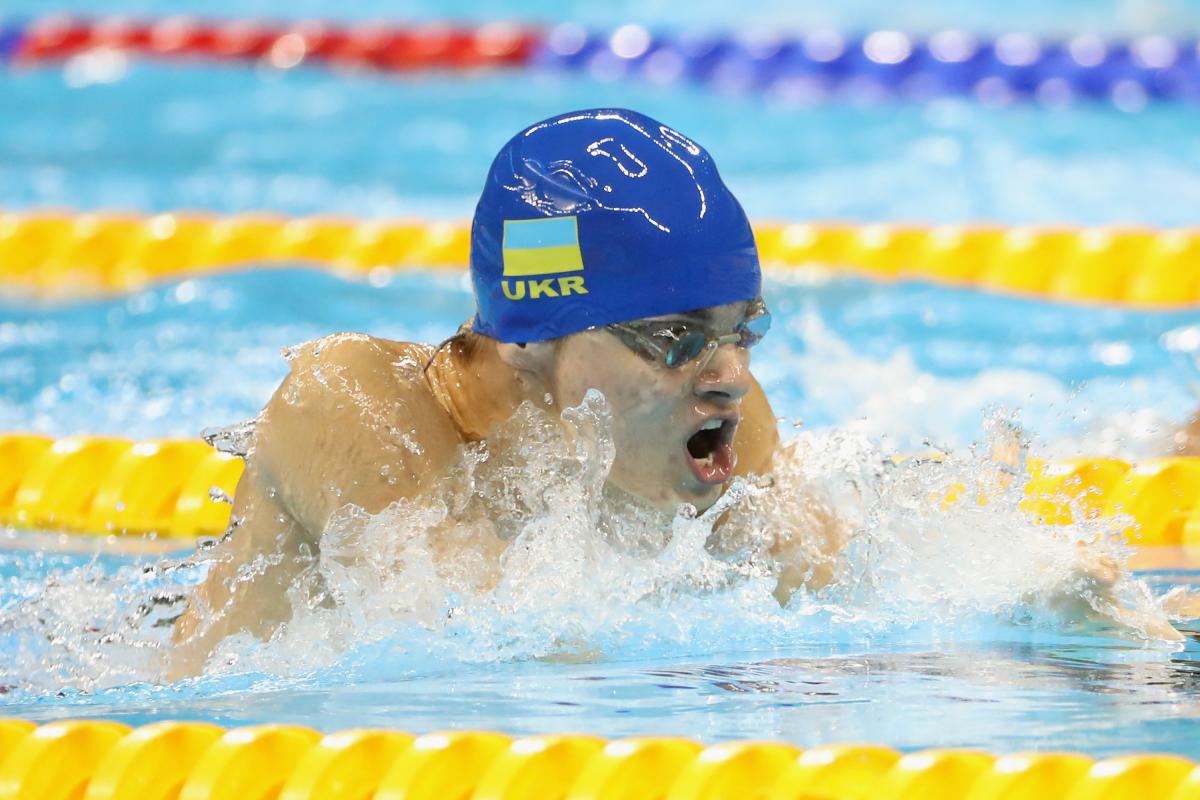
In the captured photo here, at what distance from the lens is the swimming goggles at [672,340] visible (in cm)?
225

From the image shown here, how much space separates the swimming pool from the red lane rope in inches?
6.8

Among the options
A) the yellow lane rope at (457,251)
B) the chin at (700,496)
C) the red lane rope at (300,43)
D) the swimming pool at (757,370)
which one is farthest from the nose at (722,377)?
the red lane rope at (300,43)

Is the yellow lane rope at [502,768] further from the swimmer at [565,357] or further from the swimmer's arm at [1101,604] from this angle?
the swimmer's arm at [1101,604]

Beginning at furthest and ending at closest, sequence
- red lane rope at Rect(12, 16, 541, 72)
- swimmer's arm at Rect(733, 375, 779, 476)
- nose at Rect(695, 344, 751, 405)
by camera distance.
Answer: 1. red lane rope at Rect(12, 16, 541, 72)
2. swimmer's arm at Rect(733, 375, 779, 476)
3. nose at Rect(695, 344, 751, 405)

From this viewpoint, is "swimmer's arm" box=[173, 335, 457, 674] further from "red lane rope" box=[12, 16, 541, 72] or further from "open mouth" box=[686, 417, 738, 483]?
"red lane rope" box=[12, 16, 541, 72]

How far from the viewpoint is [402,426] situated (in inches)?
91.3

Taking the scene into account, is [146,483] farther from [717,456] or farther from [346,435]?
[717,456]

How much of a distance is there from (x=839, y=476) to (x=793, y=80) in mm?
5035

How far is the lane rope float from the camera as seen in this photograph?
7086mm

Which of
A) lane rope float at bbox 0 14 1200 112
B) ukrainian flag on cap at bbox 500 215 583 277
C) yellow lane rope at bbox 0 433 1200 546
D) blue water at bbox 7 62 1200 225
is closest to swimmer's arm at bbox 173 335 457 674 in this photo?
ukrainian flag on cap at bbox 500 215 583 277

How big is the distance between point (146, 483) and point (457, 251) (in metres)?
2.06

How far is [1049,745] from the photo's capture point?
Answer: 201 centimetres

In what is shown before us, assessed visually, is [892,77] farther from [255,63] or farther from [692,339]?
[692,339]

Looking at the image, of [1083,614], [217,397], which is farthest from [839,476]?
[217,397]
